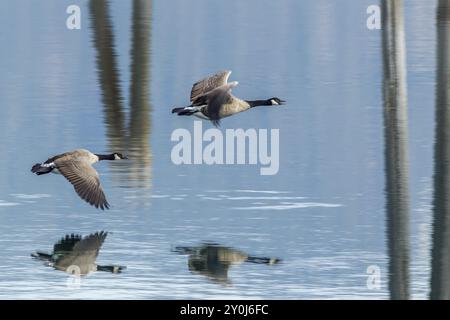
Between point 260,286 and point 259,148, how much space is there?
5575 millimetres

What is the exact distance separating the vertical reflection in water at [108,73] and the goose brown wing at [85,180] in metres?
4.17

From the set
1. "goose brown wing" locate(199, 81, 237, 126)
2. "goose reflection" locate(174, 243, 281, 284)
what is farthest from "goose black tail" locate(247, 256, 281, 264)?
"goose brown wing" locate(199, 81, 237, 126)

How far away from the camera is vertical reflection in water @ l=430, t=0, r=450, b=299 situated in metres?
15.7

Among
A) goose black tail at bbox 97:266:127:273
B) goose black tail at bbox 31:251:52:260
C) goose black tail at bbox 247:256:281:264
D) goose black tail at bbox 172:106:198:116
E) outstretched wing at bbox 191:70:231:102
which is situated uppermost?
outstretched wing at bbox 191:70:231:102

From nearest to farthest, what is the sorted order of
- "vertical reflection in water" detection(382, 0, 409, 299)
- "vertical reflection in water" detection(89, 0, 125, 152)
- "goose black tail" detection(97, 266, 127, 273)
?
"goose black tail" detection(97, 266, 127, 273), "vertical reflection in water" detection(382, 0, 409, 299), "vertical reflection in water" detection(89, 0, 125, 152)

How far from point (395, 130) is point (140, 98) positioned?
700 cm

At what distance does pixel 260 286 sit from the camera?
50.1 ft

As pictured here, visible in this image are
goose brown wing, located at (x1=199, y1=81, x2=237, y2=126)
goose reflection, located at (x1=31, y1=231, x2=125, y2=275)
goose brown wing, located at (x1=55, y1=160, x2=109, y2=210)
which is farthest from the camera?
goose brown wing, located at (x1=199, y1=81, x2=237, y2=126)

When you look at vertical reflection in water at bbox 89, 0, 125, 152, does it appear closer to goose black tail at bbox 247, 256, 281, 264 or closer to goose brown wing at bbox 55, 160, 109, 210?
goose brown wing at bbox 55, 160, 109, 210

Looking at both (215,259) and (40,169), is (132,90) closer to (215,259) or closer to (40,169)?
(40,169)

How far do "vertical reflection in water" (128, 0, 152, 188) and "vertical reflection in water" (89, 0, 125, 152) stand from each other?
0.19 metres

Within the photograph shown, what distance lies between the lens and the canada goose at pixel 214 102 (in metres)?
18.6

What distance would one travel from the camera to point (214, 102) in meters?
18.7
